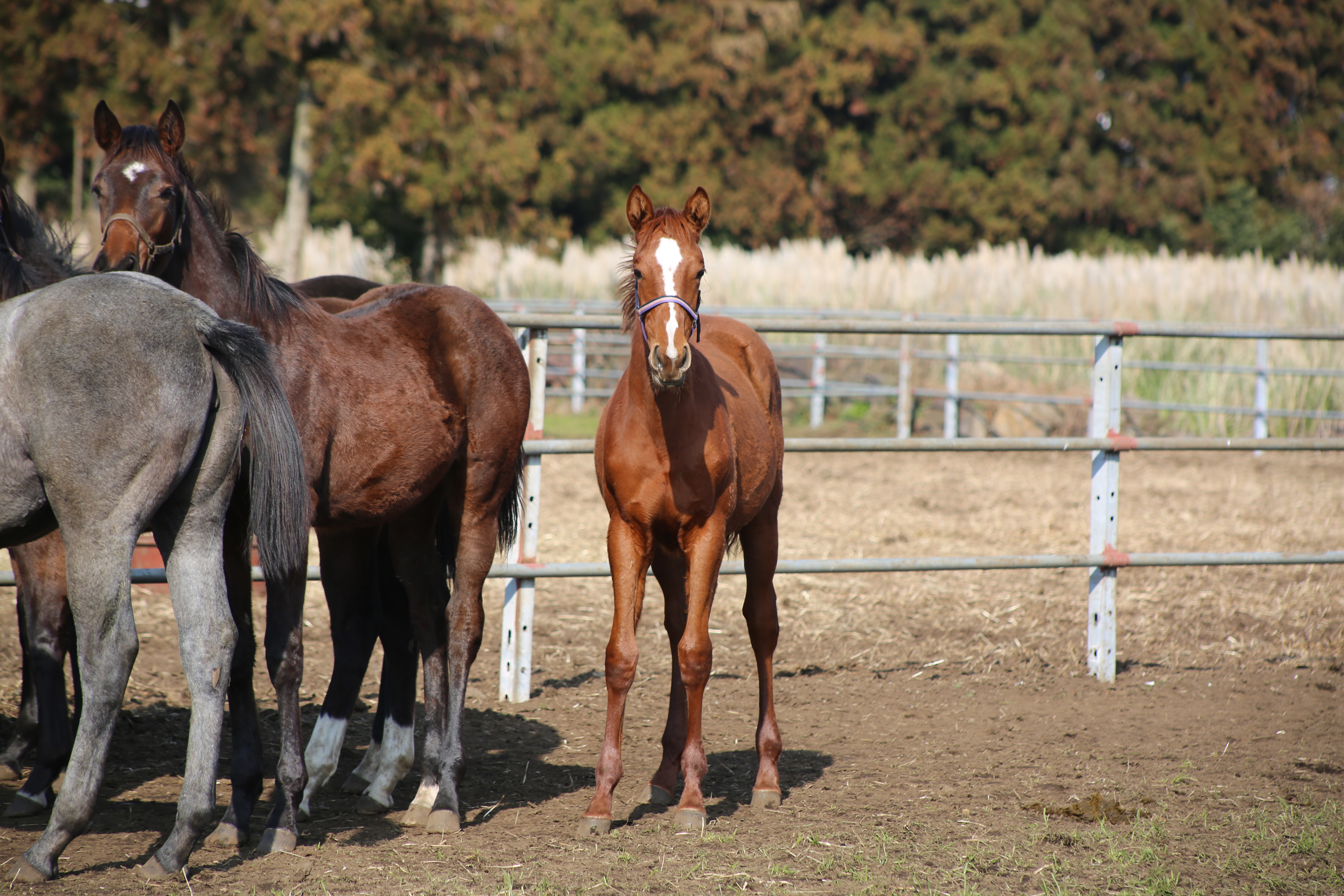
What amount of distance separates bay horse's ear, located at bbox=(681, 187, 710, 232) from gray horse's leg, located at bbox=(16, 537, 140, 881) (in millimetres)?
1791

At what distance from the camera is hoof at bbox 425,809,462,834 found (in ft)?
10.9

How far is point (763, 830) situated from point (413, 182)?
53.7ft

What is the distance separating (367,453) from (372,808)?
115 centimetres

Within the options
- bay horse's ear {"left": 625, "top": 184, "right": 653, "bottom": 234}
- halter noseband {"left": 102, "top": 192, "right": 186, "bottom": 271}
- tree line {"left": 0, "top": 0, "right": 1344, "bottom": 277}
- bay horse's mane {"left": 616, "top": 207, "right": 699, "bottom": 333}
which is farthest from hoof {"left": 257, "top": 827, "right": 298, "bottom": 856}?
tree line {"left": 0, "top": 0, "right": 1344, "bottom": 277}

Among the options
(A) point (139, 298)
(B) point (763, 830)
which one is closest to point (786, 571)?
(B) point (763, 830)

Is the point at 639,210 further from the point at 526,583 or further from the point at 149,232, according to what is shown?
the point at 526,583

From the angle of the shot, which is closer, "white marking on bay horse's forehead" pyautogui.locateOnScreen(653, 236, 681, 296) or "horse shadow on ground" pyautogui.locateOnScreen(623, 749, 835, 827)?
"white marking on bay horse's forehead" pyautogui.locateOnScreen(653, 236, 681, 296)

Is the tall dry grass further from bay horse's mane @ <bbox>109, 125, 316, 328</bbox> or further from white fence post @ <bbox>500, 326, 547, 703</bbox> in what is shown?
bay horse's mane @ <bbox>109, 125, 316, 328</bbox>

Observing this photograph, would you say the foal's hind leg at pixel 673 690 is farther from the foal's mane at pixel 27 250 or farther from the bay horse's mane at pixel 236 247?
the foal's mane at pixel 27 250

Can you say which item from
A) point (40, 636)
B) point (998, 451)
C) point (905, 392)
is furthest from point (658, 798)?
point (905, 392)

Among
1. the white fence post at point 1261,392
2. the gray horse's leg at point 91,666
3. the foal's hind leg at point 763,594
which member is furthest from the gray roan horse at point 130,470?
the white fence post at point 1261,392

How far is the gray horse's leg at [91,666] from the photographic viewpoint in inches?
107

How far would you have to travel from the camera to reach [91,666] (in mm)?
2770

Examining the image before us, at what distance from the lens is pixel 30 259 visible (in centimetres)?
373
